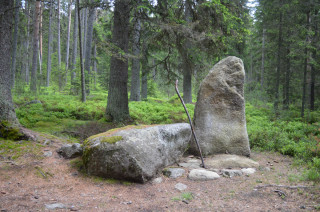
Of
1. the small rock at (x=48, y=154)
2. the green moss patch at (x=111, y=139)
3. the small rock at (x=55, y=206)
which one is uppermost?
the green moss patch at (x=111, y=139)

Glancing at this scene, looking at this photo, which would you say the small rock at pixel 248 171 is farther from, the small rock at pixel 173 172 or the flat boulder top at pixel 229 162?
the small rock at pixel 173 172

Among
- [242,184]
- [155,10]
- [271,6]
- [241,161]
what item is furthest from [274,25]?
[242,184]

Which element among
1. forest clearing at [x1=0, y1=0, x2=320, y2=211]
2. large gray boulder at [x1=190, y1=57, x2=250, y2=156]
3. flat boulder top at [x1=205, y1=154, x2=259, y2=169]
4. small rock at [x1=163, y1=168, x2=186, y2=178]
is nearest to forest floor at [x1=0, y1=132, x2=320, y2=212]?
forest clearing at [x1=0, y1=0, x2=320, y2=211]

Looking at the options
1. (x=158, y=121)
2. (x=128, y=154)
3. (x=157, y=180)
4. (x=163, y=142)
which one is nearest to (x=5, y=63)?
(x=128, y=154)

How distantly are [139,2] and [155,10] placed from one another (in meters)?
0.66

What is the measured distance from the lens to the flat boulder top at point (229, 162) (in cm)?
548

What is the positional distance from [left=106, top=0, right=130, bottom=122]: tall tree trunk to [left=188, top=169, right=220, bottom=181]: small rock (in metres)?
4.71

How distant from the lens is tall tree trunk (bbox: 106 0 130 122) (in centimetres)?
852

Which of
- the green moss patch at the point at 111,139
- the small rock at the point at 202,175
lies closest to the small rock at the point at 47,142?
the green moss patch at the point at 111,139

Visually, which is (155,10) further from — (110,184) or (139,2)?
(110,184)

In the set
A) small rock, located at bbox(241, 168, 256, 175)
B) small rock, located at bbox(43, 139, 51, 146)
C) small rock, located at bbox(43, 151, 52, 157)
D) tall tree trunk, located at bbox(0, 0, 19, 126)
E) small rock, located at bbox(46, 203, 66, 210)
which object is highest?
tall tree trunk, located at bbox(0, 0, 19, 126)

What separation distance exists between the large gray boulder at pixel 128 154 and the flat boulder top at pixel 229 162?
1.36 meters

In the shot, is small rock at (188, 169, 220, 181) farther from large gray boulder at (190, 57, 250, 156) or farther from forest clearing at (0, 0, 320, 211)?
large gray boulder at (190, 57, 250, 156)

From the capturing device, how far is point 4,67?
18.4 feet
